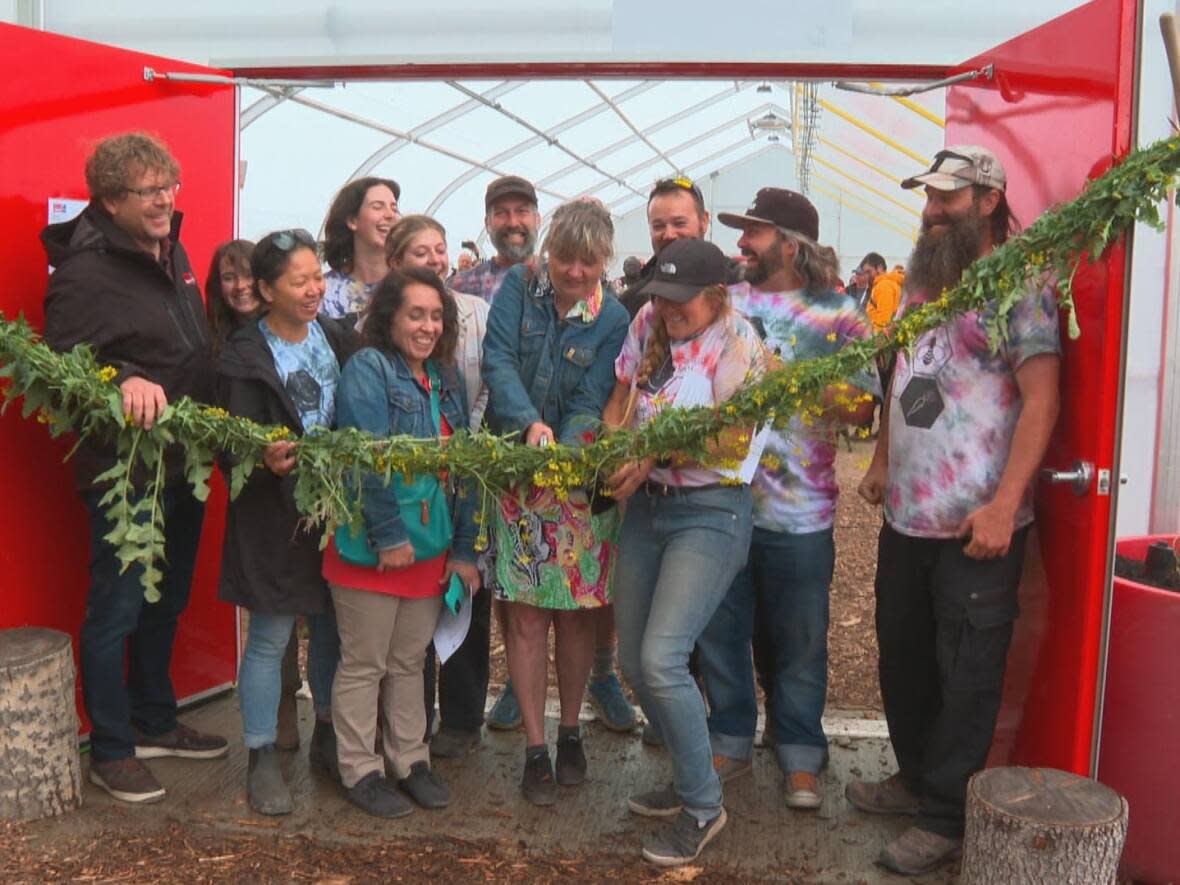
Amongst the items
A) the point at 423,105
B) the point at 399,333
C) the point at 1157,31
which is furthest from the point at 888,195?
the point at 399,333

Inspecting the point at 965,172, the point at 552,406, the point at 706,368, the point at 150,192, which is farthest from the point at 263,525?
the point at 965,172

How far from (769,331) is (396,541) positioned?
145 cm

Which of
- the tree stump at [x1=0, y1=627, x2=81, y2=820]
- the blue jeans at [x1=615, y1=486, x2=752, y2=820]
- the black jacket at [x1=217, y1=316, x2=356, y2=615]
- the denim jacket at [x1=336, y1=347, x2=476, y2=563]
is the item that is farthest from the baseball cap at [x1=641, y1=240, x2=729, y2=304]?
the tree stump at [x1=0, y1=627, x2=81, y2=820]

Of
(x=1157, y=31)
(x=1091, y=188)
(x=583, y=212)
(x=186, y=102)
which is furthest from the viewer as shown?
(x=186, y=102)

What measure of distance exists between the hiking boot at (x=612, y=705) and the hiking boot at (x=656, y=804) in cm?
75

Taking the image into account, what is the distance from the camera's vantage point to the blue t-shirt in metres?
4.03

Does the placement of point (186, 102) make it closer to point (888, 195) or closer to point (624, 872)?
point (624, 872)

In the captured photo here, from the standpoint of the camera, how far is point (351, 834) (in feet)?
13.3

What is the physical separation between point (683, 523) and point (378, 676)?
3.99 ft

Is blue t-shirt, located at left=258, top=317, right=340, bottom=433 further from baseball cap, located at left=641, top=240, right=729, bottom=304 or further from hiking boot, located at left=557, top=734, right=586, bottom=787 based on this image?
hiking boot, located at left=557, top=734, right=586, bottom=787

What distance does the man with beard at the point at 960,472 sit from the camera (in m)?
A: 3.56

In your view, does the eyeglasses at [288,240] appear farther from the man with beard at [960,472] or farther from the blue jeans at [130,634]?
the man with beard at [960,472]

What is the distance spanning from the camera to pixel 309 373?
4090mm

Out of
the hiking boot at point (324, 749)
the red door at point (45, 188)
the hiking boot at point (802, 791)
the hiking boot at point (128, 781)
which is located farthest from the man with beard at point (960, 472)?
the red door at point (45, 188)
